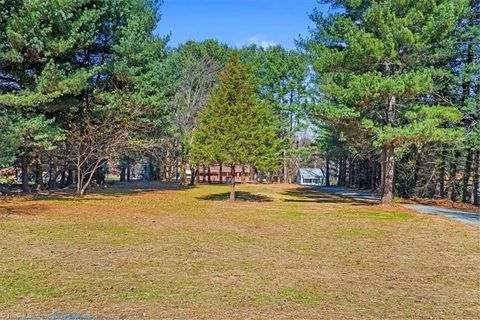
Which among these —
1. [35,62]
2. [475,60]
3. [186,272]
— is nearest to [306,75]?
[475,60]

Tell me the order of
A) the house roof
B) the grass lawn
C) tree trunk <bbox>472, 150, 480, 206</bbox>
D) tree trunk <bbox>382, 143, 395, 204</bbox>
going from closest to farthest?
Result: the grass lawn < tree trunk <bbox>382, 143, 395, 204</bbox> < tree trunk <bbox>472, 150, 480, 206</bbox> < the house roof

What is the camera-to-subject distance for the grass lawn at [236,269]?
4.58m

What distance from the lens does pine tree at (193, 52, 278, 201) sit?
19.2 meters

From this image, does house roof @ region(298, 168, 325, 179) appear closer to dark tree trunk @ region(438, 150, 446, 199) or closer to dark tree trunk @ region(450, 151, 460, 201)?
dark tree trunk @ region(438, 150, 446, 199)

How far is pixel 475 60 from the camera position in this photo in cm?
1928

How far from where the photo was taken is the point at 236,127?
19172 millimetres

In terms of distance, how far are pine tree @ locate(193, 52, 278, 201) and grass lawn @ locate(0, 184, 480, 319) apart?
782cm

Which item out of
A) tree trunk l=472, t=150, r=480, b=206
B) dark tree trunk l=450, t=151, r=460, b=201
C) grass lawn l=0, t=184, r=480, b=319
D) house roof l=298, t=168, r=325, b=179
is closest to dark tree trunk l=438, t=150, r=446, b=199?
dark tree trunk l=450, t=151, r=460, b=201

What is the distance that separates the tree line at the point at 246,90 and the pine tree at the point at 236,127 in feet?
0.16

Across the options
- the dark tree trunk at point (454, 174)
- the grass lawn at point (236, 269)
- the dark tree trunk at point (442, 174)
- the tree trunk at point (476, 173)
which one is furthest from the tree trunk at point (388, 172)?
the grass lawn at point (236, 269)

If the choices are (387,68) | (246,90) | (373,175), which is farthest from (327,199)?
(373,175)

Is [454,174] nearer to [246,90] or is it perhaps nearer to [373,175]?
[373,175]

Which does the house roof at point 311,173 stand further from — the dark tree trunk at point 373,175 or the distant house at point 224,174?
the dark tree trunk at point 373,175

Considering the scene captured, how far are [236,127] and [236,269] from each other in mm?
13154
